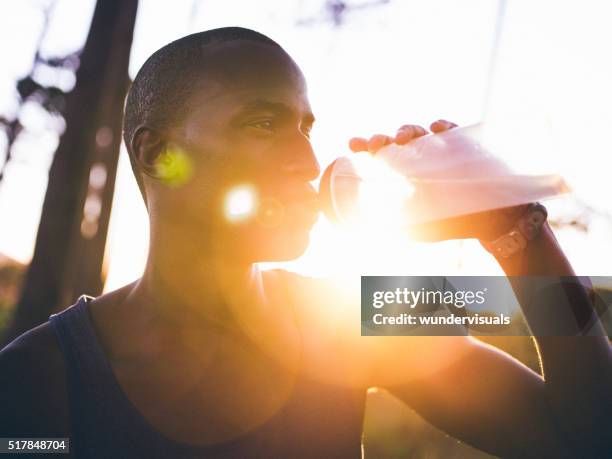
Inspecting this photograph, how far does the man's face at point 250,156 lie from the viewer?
119cm

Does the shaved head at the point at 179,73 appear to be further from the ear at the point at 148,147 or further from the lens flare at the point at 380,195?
the lens flare at the point at 380,195

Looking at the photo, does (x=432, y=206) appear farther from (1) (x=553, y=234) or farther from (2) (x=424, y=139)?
(1) (x=553, y=234)

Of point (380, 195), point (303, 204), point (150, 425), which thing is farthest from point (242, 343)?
point (380, 195)

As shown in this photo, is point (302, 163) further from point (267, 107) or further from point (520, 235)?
point (520, 235)

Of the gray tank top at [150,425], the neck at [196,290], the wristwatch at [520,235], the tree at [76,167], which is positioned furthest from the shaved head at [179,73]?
the tree at [76,167]

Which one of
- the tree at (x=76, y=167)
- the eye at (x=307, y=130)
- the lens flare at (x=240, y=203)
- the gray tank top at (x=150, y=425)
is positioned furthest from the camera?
the tree at (x=76, y=167)

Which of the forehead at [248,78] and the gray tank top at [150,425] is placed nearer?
the gray tank top at [150,425]

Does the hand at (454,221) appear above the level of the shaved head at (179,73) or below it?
below

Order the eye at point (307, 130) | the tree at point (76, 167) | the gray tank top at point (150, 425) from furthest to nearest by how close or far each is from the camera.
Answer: the tree at point (76, 167), the eye at point (307, 130), the gray tank top at point (150, 425)

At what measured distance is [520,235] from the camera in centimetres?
116

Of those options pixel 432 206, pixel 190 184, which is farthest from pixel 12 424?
pixel 432 206

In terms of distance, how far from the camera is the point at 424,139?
1.16m

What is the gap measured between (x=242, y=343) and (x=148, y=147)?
665mm

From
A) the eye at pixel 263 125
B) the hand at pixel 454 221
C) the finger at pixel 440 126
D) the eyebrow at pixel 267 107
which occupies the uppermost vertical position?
the eyebrow at pixel 267 107
